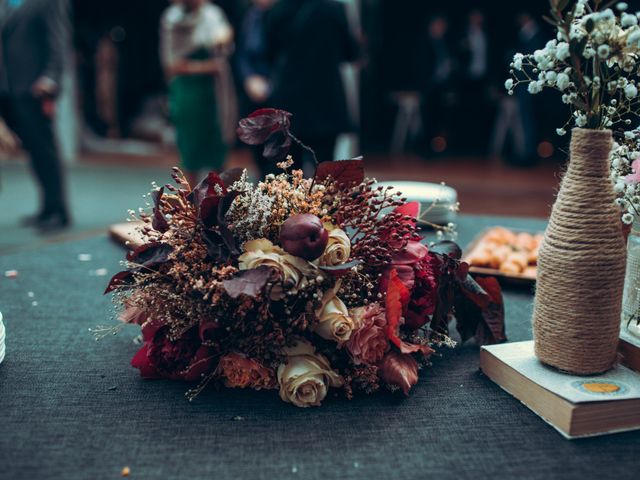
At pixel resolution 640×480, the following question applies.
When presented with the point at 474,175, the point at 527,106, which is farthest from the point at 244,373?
the point at 527,106

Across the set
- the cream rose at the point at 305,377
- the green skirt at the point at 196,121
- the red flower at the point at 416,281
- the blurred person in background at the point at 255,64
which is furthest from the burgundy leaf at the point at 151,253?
the green skirt at the point at 196,121

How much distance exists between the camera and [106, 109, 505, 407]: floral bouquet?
96 cm

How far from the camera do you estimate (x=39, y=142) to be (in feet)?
11.4

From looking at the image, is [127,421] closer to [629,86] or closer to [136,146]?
[629,86]

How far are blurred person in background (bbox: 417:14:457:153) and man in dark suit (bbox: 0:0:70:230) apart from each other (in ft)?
16.1

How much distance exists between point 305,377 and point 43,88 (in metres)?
2.86

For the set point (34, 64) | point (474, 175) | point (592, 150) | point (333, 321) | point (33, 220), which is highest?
point (34, 64)

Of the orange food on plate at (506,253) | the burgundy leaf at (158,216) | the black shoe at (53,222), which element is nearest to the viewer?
the burgundy leaf at (158,216)

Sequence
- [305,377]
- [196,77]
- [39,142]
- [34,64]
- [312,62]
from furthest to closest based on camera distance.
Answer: [196,77] < [39,142] < [34,64] < [312,62] < [305,377]

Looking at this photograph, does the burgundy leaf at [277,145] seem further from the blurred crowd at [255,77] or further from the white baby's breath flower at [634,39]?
the blurred crowd at [255,77]

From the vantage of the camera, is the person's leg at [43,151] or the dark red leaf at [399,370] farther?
the person's leg at [43,151]

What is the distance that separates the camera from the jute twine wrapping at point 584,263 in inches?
36.1

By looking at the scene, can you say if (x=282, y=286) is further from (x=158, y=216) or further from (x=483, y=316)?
(x=483, y=316)

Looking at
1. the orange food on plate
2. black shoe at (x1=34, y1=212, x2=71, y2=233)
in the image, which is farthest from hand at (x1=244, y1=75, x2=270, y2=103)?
the orange food on plate
